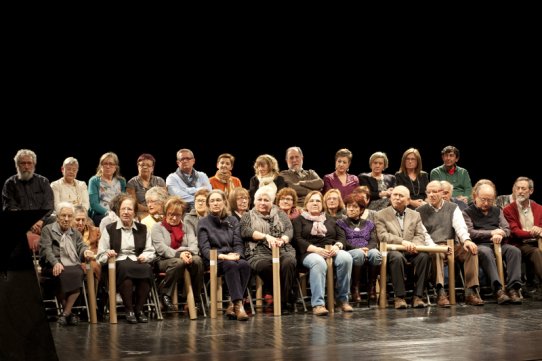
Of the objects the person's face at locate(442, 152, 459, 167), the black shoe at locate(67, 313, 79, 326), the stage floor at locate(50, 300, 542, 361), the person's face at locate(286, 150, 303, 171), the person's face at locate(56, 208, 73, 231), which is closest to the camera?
the stage floor at locate(50, 300, 542, 361)

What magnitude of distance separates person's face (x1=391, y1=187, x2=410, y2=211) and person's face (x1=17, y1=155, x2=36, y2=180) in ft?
11.1

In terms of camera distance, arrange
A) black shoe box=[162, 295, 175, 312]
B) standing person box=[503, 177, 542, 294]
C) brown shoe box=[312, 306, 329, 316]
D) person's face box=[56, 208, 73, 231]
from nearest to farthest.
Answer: person's face box=[56, 208, 73, 231], brown shoe box=[312, 306, 329, 316], black shoe box=[162, 295, 175, 312], standing person box=[503, 177, 542, 294]

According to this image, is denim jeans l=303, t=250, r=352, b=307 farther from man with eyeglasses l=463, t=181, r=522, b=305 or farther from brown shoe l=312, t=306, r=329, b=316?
man with eyeglasses l=463, t=181, r=522, b=305

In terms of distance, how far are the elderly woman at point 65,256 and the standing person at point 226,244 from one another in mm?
1010

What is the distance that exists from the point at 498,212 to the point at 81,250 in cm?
396

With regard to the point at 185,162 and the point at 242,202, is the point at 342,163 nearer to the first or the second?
the point at 242,202

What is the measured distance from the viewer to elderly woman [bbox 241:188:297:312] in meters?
7.21

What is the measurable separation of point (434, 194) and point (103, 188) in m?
3.20

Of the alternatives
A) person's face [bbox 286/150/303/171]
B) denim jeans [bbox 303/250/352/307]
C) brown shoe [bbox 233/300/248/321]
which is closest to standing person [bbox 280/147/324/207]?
person's face [bbox 286/150/303/171]

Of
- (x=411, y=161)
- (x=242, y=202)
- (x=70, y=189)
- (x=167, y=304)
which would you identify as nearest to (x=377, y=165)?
(x=411, y=161)

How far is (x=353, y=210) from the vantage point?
302 inches

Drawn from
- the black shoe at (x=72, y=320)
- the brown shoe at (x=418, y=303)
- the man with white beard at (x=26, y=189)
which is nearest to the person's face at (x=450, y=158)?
the brown shoe at (x=418, y=303)

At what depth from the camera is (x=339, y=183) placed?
877cm

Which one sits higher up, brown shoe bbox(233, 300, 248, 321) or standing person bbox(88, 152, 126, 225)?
standing person bbox(88, 152, 126, 225)
